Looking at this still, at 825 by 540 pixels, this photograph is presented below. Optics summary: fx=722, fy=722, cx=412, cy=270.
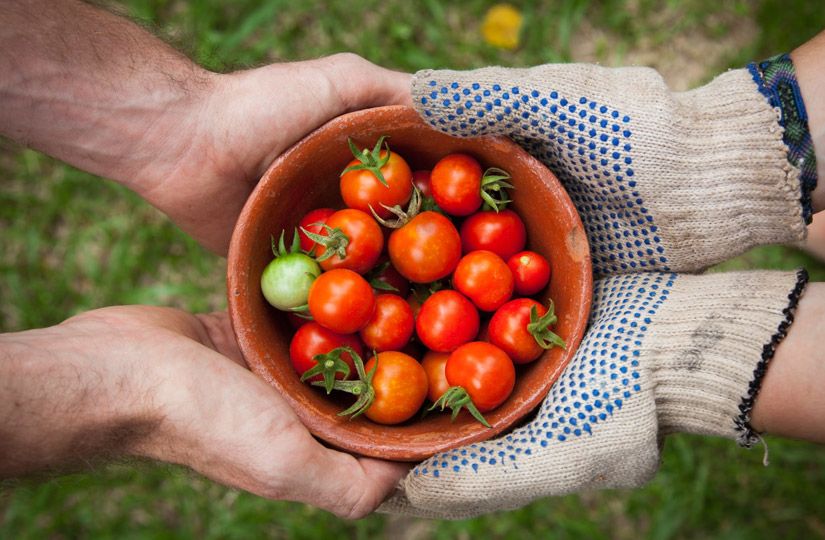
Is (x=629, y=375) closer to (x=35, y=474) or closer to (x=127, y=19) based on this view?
(x=35, y=474)

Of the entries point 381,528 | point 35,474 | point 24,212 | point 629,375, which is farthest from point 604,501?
point 24,212

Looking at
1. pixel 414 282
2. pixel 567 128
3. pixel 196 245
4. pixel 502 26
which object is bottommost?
pixel 196 245

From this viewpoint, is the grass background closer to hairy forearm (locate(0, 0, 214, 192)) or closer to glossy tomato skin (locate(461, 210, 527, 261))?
hairy forearm (locate(0, 0, 214, 192))

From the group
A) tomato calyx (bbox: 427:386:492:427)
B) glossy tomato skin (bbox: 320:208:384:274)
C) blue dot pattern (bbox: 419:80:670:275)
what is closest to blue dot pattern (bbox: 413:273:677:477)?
tomato calyx (bbox: 427:386:492:427)

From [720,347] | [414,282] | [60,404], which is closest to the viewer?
[60,404]

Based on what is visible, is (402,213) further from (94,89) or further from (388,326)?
(94,89)

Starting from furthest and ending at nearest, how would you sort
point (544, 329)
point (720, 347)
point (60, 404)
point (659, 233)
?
point (659, 233) → point (544, 329) → point (720, 347) → point (60, 404)

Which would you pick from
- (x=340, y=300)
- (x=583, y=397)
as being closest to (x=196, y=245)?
(x=340, y=300)

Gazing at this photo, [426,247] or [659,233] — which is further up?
[659,233]
